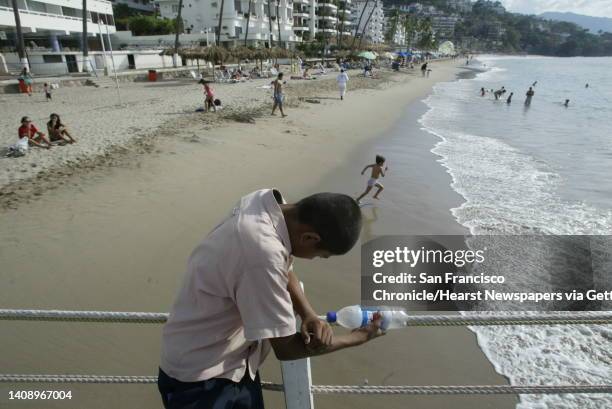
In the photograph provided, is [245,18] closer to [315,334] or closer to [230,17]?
[230,17]

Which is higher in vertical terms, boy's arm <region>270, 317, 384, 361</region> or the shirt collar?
the shirt collar

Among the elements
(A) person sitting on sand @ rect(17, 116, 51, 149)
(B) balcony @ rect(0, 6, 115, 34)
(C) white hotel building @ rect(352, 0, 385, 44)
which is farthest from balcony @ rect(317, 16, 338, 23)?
(A) person sitting on sand @ rect(17, 116, 51, 149)

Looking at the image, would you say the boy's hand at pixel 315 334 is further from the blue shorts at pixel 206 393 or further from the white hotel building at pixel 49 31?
the white hotel building at pixel 49 31

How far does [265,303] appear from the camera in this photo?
111 cm

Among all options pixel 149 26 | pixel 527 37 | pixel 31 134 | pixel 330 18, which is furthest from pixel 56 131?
pixel 527 37

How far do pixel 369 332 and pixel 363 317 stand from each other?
0.29 ft

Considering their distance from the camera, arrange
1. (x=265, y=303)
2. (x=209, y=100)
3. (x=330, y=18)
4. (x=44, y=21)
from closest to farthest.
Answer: (x=265, y=303) → (x=209, y=100) → (x=44, y=21) → (x=330, y=18)

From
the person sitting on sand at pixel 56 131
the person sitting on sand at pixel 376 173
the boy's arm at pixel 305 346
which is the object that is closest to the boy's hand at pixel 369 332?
the boy's arm at pixel 305 346

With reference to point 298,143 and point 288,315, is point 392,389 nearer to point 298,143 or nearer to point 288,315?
point 288,315

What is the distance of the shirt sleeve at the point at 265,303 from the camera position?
109 cm

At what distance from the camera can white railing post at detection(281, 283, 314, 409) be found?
55.7 inches

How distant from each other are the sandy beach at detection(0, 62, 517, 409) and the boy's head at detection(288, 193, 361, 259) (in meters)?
2.42

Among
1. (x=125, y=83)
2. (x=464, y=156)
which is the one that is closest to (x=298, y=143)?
(x=464, y=156)

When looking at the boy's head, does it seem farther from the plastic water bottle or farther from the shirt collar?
the plastic water bottle
